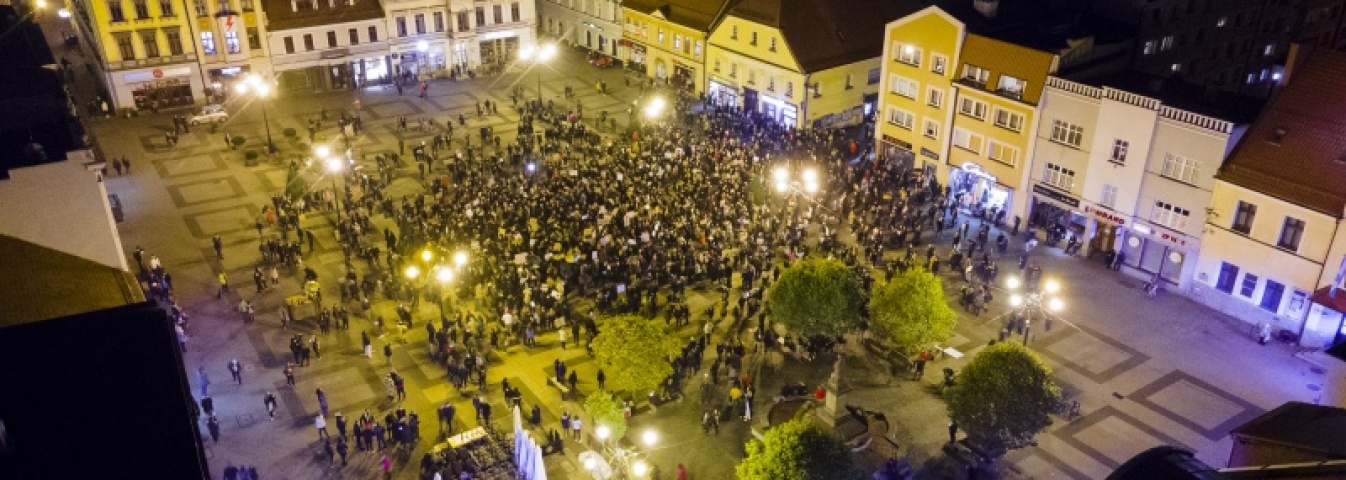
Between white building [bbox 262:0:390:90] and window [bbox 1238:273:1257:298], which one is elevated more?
white building [bbox 262:0:390:90]

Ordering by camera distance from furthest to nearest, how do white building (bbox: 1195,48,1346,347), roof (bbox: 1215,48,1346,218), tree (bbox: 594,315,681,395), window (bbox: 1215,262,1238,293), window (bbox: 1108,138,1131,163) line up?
window (bbox: 1108,138,1131,163) < window (bbox: 1215,262,1238,293) < roof (bbox: 1215,48,1346,218) < white building (bbox: 1195,48,1346,347) < tree (bbox: 594,315,681,395)

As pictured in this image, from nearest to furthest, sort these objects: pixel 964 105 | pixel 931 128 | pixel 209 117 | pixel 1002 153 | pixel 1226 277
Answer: pixel 1226 277 → pixel 1002 153 → pixel 964 105 → pixel 931 128 → pixel 209 117

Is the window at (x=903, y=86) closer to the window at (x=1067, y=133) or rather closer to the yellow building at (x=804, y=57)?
the yellow building at (x=804, y=57)

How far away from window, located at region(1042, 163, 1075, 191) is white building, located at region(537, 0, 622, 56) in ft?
130

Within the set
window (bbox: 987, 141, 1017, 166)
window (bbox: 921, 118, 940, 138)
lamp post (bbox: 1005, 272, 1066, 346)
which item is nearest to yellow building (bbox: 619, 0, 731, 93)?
window (bbox: 921, 118, 940, 138)

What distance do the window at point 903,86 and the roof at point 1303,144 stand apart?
60.7 ft

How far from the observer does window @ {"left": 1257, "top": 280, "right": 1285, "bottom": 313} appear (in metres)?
43.2

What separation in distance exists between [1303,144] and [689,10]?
4283cm

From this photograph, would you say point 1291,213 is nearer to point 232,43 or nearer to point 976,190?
point 976,190

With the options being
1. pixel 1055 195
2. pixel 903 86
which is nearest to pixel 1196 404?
pixel 1055 195

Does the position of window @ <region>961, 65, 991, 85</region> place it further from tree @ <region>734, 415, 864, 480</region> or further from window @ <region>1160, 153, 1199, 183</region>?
tree @ <region>734, 415, 864, 480</region>

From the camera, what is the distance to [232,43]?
71938 millimetres

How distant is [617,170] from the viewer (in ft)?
187

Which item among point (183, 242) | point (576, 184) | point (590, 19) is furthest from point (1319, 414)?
point (590, 19)
